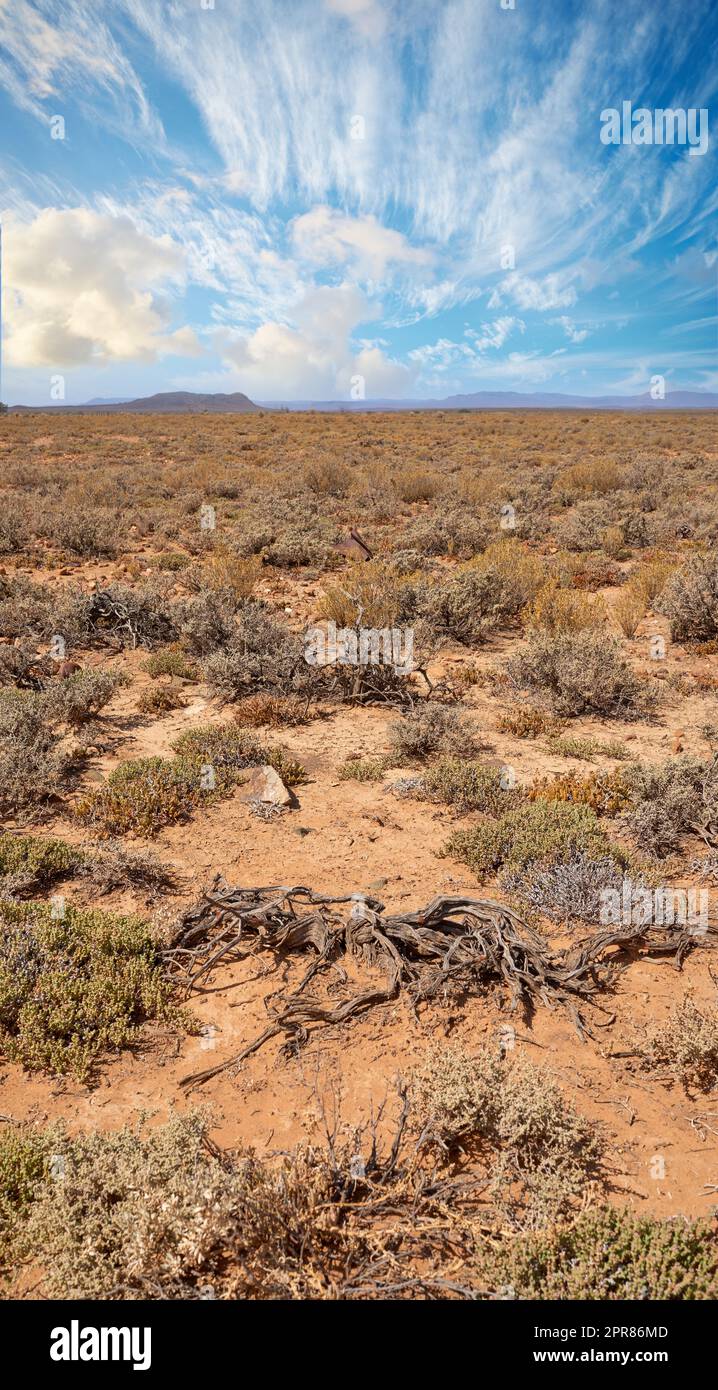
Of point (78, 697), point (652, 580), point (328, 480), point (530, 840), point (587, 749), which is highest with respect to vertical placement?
point (328, 480)

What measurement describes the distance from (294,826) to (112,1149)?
2.77m

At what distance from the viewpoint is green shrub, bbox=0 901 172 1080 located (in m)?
3.27

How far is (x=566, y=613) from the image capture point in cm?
920

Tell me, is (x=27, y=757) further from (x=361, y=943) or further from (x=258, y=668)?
(x=361, y=943)

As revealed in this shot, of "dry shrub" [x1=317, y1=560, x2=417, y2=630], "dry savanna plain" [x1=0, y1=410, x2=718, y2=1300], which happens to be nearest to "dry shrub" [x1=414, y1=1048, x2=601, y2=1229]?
"dry savanna plain" [x1=0, y1=410, x2=718, y2=1300]

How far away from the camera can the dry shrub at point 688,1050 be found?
10.2 feet

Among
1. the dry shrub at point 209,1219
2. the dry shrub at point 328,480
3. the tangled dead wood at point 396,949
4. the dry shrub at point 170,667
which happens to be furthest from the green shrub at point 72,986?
the dry shrub at point 328,480

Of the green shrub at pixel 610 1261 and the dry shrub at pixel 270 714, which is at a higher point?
the dry shrub at pixel 270 714

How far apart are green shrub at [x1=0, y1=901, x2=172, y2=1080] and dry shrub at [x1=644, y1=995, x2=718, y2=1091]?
97.3 inches

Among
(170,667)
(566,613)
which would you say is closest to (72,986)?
(170,667)

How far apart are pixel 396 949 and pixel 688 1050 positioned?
4.91 ft

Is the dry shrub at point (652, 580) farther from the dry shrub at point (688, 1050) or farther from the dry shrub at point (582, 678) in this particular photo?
the dry shrub at point (688, 1050)

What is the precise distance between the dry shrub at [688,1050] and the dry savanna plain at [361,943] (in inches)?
0.6
